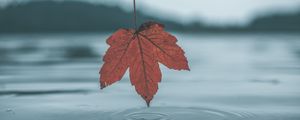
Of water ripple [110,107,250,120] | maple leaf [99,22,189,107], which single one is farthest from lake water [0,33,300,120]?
maple leaf [99,22,189,107]

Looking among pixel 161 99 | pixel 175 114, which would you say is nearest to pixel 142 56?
pixel 175 114

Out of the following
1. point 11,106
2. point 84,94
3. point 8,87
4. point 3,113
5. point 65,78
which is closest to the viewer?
point 3,113

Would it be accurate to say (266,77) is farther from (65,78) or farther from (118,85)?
(65,78)

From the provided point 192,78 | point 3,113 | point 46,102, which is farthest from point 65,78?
point 3,113

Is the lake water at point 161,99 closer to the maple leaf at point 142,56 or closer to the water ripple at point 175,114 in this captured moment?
the water ripple at point 175,114

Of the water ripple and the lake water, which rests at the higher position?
the lake water

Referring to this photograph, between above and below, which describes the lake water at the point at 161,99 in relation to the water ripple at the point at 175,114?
above

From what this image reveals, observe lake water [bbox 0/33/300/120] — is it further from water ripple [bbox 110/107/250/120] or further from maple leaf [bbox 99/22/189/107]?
maple leaf [bbox 99/22/189/107]

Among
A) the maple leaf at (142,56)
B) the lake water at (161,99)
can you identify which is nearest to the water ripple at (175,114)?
the lake water at (161,99)

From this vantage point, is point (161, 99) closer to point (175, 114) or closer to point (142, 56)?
point (175, 114)
